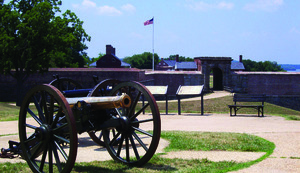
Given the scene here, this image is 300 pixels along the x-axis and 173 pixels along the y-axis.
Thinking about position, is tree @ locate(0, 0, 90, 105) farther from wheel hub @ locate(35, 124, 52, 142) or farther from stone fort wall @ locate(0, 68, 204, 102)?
wheel hub @ locate(35, 124, 52, 142)

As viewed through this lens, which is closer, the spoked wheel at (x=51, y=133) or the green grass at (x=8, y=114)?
the spoked wheel at (x=51, y=133)

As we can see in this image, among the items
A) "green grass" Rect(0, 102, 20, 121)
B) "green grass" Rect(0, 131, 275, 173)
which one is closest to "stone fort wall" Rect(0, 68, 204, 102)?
"green grass" Rect(0, 102, 20, 121)

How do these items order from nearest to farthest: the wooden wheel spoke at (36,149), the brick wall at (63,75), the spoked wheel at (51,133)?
the spoked wheel at (51,133) < the wooden wheel spoke at (36,149) < the brick wall at (63,75)

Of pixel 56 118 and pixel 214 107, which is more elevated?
pixel 56 118

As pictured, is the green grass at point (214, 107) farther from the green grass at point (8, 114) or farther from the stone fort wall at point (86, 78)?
the green grass at point (8, 114)

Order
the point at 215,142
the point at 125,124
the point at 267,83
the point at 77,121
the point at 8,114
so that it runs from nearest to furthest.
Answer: the point at 77,121
the point at 125,124
the point at 215,142
the point at 8,114
the point at 267,83

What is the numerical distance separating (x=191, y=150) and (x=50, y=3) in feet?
85.9

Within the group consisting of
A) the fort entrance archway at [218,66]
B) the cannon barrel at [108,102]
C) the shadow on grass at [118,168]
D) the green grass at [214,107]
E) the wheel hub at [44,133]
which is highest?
the fort entrance archway at [218,66]

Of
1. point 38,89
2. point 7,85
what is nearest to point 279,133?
point 38,89

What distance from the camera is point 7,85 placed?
3381 cm

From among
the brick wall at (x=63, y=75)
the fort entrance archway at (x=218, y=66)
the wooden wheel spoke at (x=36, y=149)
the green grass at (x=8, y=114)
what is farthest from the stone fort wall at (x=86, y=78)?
the wooden wheel spoke at (x=36, y=149)

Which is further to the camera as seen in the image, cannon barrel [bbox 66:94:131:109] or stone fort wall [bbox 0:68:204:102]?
stone fort wall [bbox 0:68:204:102]

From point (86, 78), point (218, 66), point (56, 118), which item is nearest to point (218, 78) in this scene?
point (218, 66)

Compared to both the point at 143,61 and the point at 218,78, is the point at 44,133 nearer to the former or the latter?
the point at 218,78
